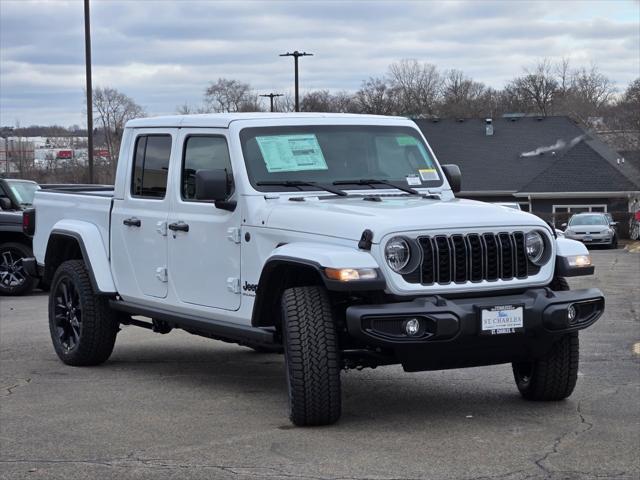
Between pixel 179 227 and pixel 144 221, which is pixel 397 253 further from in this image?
pixel 144 221

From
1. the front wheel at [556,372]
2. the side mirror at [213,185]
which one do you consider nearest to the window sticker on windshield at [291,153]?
the side mirror at [213,185]

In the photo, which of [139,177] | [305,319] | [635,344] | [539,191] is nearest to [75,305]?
[139,177]

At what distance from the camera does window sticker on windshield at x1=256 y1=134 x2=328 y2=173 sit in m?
8.20

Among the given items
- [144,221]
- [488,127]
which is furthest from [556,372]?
[488,127]

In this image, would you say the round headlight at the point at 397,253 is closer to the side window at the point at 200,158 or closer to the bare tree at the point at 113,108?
the side window at the point at 200,158

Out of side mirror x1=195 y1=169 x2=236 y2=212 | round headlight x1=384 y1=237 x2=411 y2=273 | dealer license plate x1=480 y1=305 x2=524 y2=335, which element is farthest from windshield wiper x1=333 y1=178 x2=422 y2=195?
dealer license plate x1=480 y1=305 x2=524 y2=335

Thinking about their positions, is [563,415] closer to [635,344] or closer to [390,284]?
[390,284]

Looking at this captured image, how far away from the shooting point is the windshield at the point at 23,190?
1975cm

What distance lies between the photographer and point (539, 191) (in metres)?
59.1

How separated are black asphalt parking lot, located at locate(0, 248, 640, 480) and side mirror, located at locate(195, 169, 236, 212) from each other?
143 cm

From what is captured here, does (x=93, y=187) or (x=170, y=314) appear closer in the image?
(x=170, y=314)

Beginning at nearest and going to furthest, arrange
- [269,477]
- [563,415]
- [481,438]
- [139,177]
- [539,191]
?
[269,477] → [481,438] → [563,415] → [139,177] → [539,191]

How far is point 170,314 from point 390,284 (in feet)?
8.07

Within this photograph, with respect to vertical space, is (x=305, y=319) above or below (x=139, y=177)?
below
